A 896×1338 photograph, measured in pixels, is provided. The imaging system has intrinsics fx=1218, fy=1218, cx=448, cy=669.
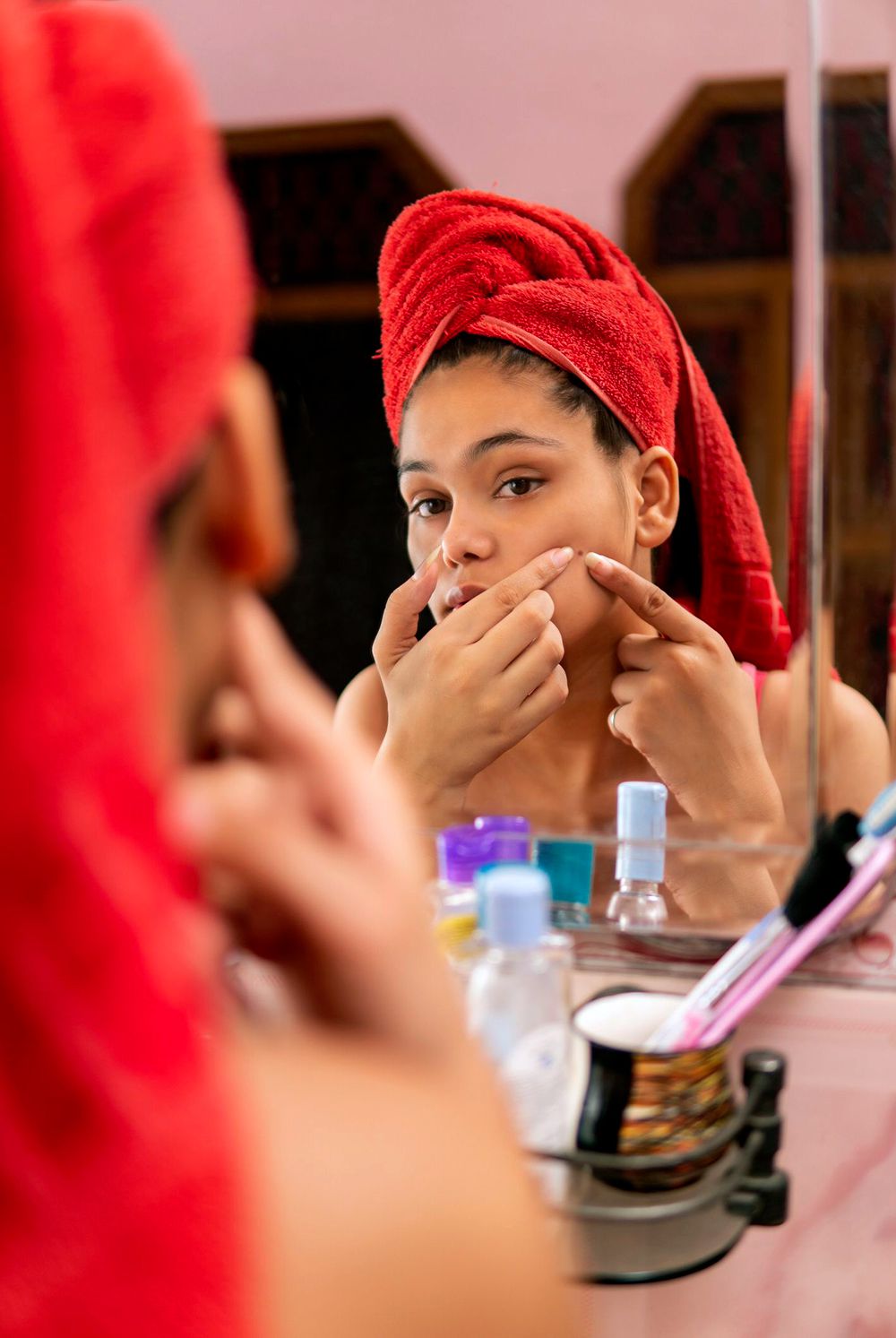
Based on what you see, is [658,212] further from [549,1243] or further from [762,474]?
[549,1243]

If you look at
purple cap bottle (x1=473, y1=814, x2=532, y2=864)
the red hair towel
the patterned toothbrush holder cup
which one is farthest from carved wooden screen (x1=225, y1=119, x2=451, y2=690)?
the red hair towel

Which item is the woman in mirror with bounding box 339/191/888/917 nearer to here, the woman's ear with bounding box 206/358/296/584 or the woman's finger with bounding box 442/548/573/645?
A: the woman's finger with bounding box 442/548/573/645

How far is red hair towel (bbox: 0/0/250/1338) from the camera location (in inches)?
8.4

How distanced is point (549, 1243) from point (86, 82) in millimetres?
265

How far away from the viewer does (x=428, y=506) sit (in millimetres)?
586

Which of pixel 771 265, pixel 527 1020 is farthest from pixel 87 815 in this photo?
pixel 771 265

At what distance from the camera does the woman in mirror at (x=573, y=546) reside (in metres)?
0.56

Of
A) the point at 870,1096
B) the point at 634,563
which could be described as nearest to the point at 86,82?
the point at 634,563

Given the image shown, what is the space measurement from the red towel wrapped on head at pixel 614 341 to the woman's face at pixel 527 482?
0.02m

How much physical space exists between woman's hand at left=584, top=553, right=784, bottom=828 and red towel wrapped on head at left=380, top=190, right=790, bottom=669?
0.5 inches

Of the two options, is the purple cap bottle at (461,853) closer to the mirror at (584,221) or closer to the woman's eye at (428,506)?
the mirror at (584,221)

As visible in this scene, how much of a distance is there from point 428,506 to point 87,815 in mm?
383

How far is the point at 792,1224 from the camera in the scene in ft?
1.87

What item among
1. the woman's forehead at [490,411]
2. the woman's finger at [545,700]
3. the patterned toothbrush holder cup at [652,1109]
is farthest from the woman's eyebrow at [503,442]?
the patterned toothbrush holder cup at [652,1109]
